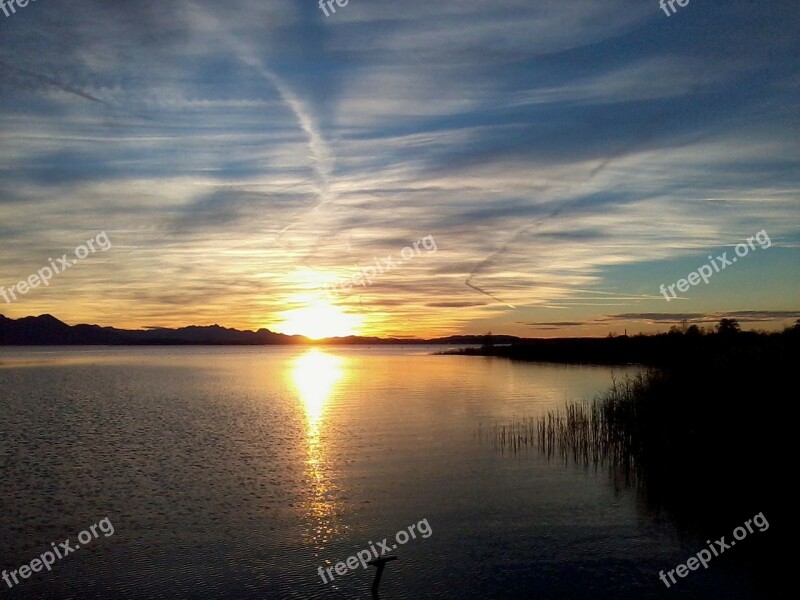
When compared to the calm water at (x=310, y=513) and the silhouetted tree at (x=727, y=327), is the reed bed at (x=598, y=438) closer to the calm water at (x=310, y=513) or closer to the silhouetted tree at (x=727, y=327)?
the calm water at (x=310, y=513)

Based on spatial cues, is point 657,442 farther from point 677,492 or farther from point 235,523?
point 235,523

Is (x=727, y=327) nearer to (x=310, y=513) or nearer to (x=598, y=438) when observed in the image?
(x=598, y=438)

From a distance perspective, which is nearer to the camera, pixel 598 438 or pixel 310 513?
pixel 310 513

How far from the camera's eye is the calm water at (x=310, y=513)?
11.4m

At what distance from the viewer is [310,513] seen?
1543cm

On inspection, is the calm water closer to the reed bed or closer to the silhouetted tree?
the reed bed

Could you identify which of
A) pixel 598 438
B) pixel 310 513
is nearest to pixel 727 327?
pixel 598 438

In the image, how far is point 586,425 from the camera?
24125mm

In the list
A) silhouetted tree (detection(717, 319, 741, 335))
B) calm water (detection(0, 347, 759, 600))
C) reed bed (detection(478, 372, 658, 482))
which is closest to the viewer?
calm water (detection(0, 347, 759, 600))

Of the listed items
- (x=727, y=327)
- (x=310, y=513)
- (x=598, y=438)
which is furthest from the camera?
(x=727, y=327)

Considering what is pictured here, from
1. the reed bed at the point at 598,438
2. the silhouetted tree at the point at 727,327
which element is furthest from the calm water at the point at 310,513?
the silhouetted tree at the point at 727,327

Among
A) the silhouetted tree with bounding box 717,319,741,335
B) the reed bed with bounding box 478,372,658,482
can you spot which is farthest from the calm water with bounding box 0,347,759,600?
the silhouetted tree with bounding box 717,319,741,335

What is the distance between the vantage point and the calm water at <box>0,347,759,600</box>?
11.4m

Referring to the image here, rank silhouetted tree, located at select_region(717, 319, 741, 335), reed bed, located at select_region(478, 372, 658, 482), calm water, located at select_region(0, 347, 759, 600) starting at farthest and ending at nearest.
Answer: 1. silhouetted tree, located at select_region(717, 319, 741, 335)
2. reed bed, located at select_region(478, 372, 658, 482)
3. calm water, located at select_region(0, 347, 759, 600)
